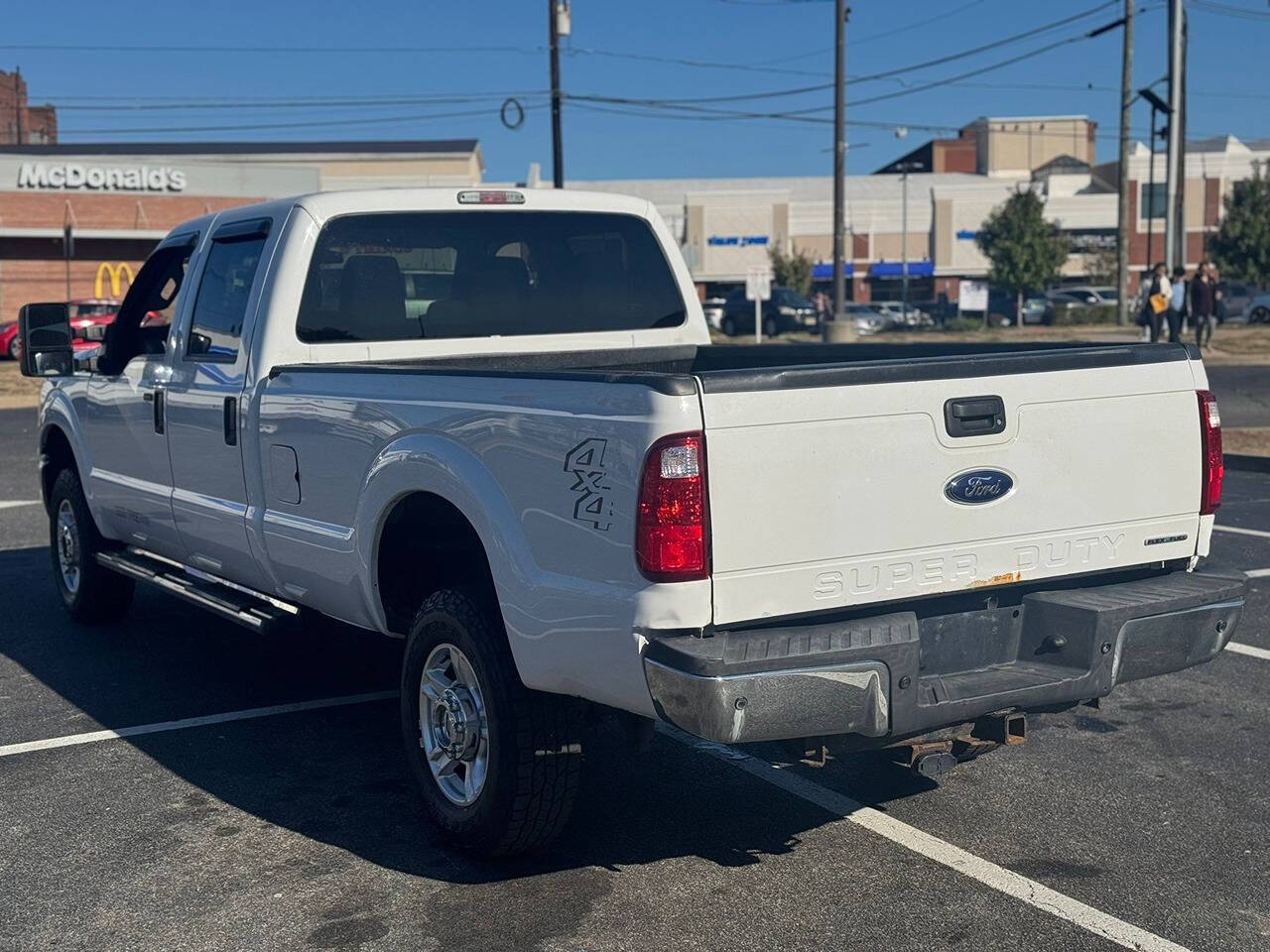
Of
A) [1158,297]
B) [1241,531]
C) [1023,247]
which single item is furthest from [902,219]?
[1241,531]

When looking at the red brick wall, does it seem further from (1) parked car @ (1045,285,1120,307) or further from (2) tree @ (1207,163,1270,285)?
(2) tree @ (1207,163,1270,285)

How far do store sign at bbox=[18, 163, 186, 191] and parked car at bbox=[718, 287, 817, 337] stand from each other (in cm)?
1934

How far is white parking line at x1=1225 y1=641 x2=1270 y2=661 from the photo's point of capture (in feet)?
22.7

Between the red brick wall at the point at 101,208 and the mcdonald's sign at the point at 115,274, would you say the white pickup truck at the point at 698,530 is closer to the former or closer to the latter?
the red brick wall at the point at 101,208

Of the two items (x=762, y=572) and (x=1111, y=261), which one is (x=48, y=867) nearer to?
(x=762, y=572)

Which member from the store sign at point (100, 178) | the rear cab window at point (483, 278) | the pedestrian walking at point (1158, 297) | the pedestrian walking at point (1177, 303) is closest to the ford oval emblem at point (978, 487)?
the rear cab window at point (483, 278)

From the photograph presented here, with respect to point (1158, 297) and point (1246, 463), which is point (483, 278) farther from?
point (1158, 297)

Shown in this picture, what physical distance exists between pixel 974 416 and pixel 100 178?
50.1 metres

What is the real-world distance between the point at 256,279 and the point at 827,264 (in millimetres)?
81402

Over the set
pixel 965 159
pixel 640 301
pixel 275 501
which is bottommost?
pixel 275 501

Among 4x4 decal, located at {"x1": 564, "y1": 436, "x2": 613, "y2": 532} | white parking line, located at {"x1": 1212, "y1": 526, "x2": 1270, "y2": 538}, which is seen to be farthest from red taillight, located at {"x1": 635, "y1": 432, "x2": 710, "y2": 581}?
white parking line, located at {"x1": 1212, "y1": 526, "x2": 1270, "y2": 538}

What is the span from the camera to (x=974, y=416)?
4.03m

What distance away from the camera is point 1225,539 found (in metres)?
10.0

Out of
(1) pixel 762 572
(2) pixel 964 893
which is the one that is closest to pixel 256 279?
(1) pixel 762 572
